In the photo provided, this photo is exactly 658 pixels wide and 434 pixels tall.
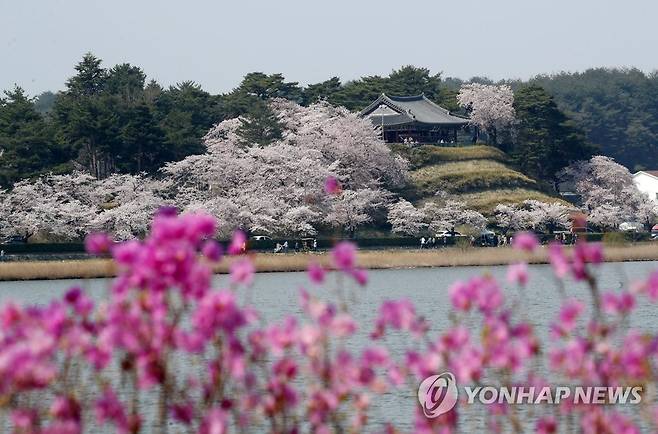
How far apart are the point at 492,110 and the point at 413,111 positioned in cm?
541

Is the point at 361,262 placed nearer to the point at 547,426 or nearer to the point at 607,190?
the point at 607,190

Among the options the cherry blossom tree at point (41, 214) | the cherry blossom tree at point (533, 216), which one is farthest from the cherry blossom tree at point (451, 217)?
the cherry blossom tree at point (41, 214)

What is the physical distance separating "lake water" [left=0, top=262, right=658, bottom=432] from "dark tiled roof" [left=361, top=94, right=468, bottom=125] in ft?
77.7

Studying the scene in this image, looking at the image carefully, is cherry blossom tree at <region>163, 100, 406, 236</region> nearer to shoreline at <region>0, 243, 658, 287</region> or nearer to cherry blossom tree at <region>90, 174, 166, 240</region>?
cherry blossom tree at <region>90, 174, 166, 240</region>

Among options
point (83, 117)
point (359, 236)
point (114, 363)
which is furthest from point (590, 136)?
point (114, 363)

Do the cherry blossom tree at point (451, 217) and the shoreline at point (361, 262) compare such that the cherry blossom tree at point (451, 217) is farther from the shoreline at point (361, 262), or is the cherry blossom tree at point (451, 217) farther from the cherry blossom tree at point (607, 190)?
the cherry blossom tree at point (607, 190)

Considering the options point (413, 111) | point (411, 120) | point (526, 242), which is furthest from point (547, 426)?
point (413, 111)

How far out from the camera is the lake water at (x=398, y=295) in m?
22.0

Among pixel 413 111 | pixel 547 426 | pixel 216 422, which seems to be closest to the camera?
pixel 216 422

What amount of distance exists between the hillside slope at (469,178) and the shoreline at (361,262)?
13.0 m

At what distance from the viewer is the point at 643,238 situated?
74125 millimetres

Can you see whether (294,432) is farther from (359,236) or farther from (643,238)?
(643,238)

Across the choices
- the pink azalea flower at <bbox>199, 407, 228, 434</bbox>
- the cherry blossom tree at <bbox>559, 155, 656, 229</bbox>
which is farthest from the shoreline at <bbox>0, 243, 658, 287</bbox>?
the pink azalea flower at <bbox>199, 407, 228, 434</bbox>

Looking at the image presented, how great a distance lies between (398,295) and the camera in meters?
38.8
